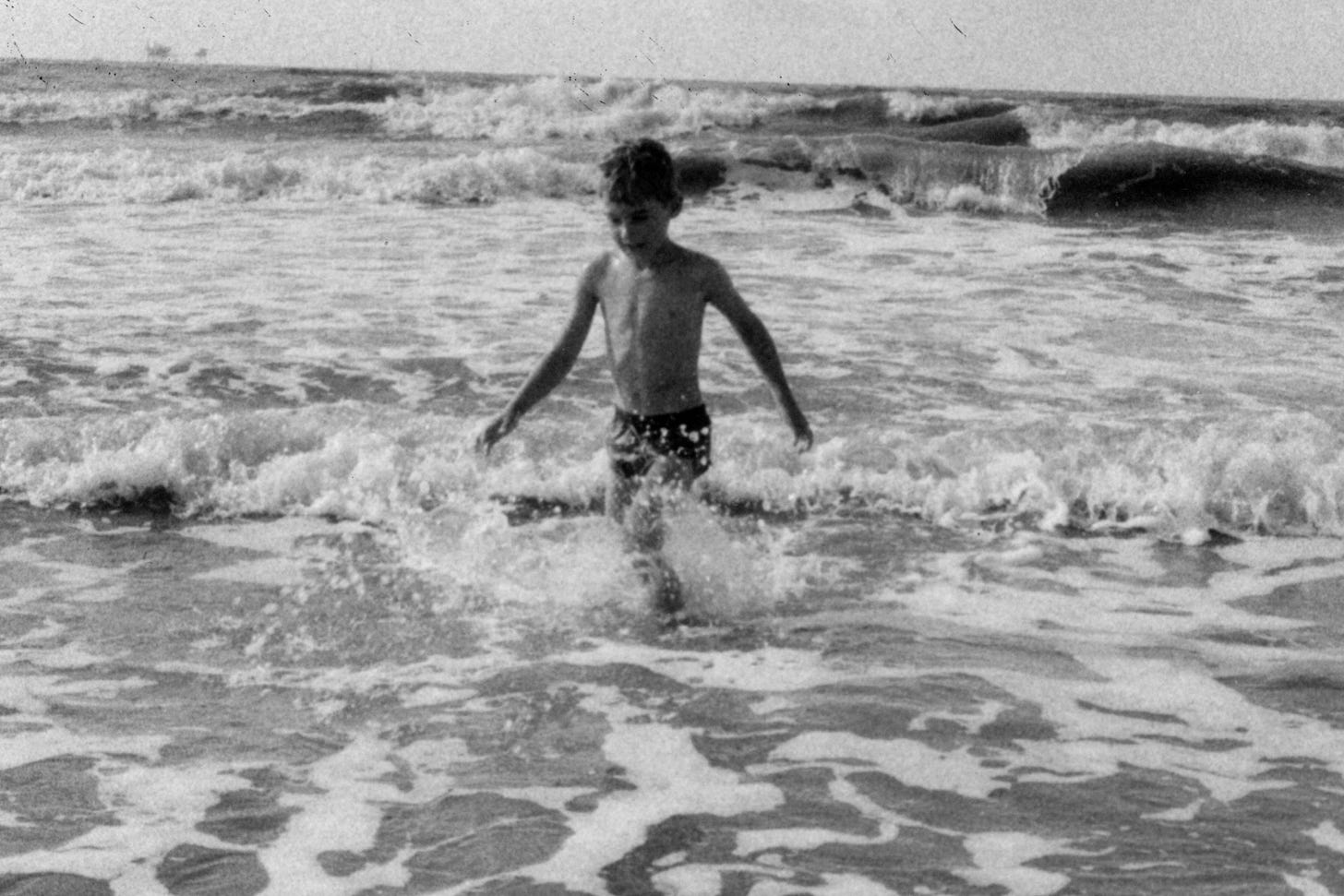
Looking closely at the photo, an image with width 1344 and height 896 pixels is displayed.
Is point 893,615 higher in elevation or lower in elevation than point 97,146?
lower

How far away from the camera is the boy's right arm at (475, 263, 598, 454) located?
488 cm

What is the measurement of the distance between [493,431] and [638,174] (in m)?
0.99

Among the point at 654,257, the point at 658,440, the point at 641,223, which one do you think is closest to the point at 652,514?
the point at 658,440

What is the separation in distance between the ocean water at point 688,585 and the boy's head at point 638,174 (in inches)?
44.3

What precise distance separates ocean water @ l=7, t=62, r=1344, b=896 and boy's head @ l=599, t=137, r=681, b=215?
112 centimetres

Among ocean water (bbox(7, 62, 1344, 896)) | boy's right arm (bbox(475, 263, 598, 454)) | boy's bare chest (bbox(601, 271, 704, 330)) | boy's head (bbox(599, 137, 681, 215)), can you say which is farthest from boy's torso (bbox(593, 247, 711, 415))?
ocean water (bbox(7, 62, 1344, 896))

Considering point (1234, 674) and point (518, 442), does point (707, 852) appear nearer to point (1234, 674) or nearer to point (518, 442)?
point (1234, 674)

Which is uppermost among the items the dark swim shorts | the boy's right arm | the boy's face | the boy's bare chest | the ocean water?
the boy's face

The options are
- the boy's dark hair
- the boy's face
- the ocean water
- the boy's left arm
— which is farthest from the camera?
the boy's left arm

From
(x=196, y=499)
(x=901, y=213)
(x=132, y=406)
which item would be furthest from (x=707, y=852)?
(x=901, y=213)

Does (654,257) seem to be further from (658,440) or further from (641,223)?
(658,440)

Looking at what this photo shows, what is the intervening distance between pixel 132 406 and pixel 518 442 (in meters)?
2.17

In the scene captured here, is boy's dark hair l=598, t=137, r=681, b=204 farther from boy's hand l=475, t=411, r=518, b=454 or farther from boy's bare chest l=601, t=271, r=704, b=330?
boy's hand l=475, t=411, r=518, b=454

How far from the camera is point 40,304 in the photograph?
9844 mm
